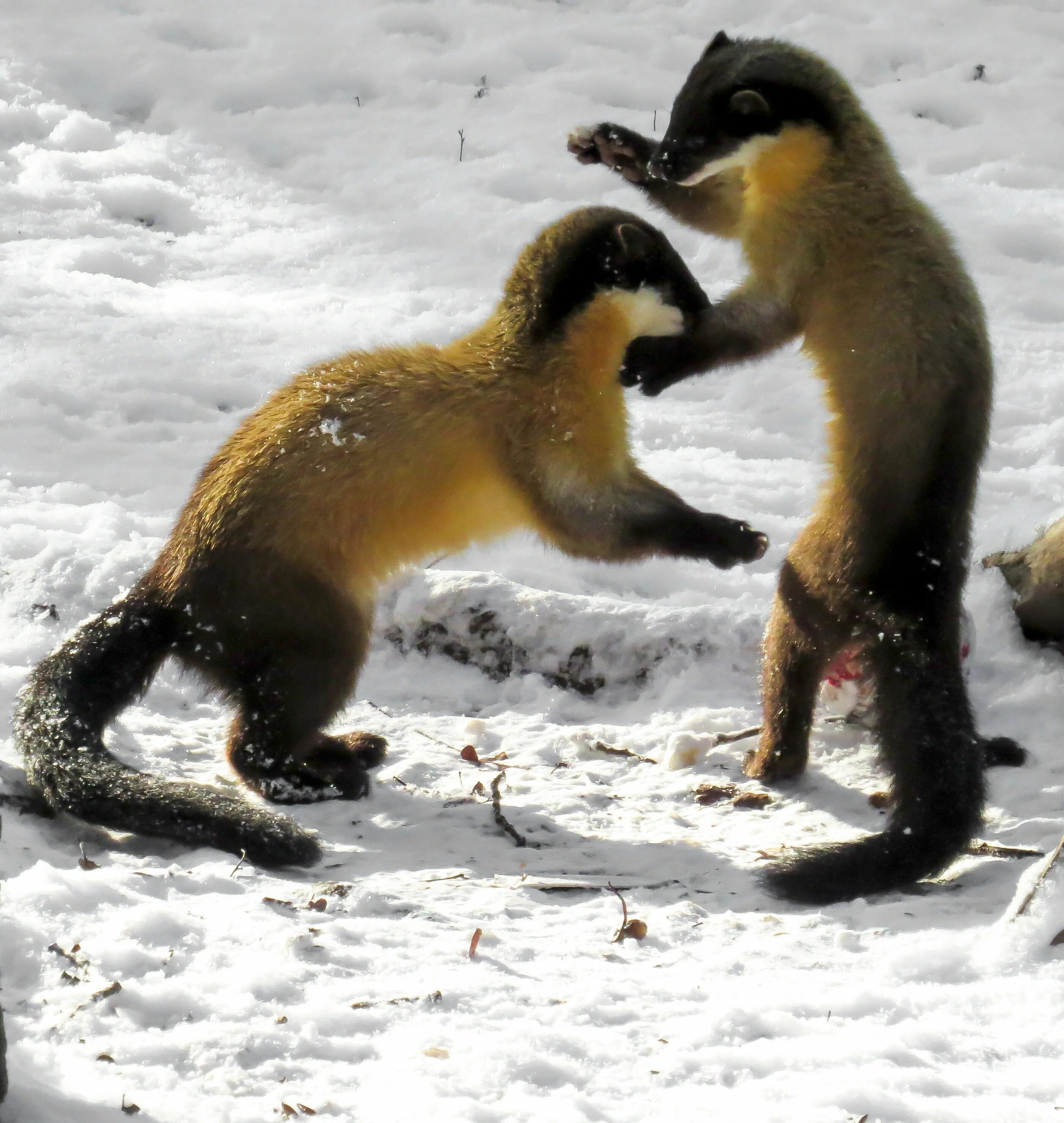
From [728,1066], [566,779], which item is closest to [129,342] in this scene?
[566,779]

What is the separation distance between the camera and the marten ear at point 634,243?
4.95m

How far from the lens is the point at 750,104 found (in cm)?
473

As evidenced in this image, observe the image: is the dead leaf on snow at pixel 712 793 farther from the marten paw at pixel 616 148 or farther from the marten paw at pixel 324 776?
the marten paw at pixel 616 148

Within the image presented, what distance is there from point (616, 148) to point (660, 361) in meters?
1.31

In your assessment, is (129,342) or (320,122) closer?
(129,342)

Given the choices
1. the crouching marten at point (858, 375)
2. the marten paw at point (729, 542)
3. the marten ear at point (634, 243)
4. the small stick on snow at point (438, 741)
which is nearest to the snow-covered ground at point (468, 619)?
the small stick on snow at point (438, 741)

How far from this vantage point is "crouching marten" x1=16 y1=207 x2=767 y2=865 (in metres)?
4.27

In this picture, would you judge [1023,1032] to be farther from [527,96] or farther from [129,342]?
[527,96]

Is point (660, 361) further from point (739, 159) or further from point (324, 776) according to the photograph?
point (324, 776)

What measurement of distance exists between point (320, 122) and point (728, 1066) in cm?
922

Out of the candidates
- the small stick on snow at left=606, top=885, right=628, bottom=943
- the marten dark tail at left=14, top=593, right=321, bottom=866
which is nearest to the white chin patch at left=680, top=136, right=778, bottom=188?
the marten dark tail at left=14, top=593, right=321, bottom=866

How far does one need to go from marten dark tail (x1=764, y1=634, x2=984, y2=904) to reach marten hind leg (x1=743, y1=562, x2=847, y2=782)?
30cm

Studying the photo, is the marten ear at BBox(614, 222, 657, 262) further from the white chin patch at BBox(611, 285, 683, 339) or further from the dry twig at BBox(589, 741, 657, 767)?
the dry twig at BBox(589, 741, 657, 767)

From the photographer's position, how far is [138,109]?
10.6 m
